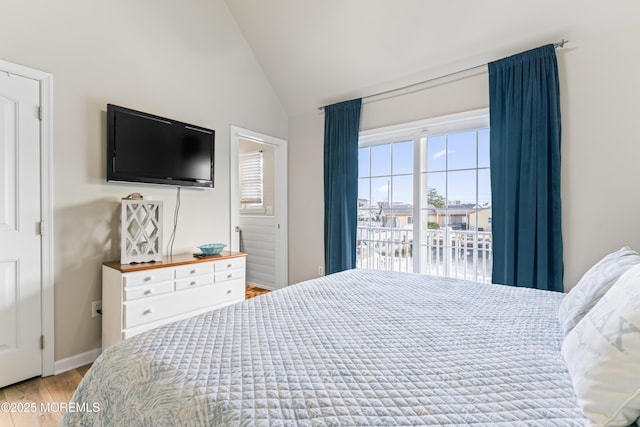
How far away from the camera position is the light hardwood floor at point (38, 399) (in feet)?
5.65

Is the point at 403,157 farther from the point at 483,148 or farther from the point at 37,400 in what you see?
the point at 37,400

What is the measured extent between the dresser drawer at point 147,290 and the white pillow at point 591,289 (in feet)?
8.14

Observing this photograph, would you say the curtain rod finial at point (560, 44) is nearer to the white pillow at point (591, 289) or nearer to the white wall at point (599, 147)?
the white wall at point (599, 147)

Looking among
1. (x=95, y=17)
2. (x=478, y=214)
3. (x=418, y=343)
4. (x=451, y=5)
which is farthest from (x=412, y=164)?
(x=95, y=17)

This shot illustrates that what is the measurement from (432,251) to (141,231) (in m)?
2.70

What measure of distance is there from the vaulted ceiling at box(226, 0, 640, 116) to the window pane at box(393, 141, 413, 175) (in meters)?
0.62

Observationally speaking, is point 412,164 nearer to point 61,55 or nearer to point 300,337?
point 300,337

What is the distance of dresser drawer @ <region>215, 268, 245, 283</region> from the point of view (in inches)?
112

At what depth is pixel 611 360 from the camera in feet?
2.28

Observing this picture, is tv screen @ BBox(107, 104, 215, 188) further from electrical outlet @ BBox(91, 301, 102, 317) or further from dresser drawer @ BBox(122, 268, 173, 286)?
electrical outlet @ BBox(91, 301, 102, 317)

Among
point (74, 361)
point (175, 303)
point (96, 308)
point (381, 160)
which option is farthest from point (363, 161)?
point (74, 361)

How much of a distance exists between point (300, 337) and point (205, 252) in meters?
2.06

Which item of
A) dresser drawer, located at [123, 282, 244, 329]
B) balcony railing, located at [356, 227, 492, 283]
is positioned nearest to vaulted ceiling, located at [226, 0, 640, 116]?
balcony railing, located at [356, 227, 492, 283]

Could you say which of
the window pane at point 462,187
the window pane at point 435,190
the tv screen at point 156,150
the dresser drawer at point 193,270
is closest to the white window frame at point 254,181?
the tv screen at point 156,150
